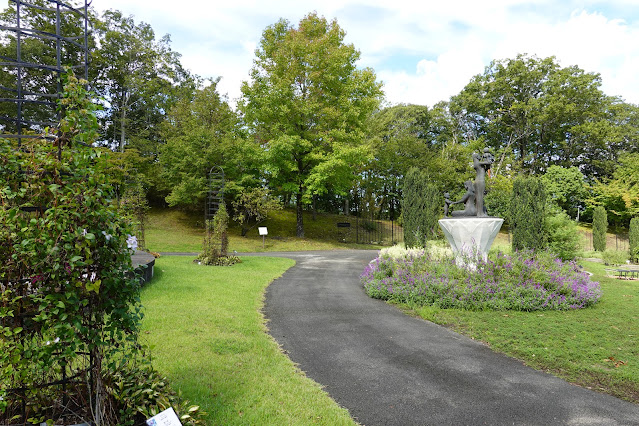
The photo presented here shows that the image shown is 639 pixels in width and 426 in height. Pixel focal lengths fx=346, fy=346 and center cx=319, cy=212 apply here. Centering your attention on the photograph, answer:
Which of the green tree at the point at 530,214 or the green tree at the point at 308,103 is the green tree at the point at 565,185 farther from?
the green tree at the point at 530,214

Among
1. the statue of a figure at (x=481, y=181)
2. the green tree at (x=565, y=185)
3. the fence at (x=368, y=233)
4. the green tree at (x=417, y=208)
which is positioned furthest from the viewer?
the green tree at (x=565, y=185)

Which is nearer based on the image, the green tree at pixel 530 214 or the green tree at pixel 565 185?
the green tree at pixel 530 214

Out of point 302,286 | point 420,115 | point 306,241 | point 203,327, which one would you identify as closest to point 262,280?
point 302,286

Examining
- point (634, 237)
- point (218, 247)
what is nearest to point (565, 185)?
point (634, 237)

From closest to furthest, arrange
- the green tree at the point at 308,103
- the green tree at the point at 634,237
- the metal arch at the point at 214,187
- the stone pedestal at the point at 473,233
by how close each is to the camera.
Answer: the stone pedestal at the point at 473,233, the metal arch at the point at 214,187, the green tree at the point at 634,237, the green tree at the point at 308,103

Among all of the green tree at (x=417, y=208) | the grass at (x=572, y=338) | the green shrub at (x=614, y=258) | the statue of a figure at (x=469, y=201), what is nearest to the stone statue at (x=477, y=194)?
the statue of a figure at (x=469, y=201)

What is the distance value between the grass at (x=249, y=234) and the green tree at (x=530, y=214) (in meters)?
11.5

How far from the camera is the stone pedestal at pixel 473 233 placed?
29.7 feet

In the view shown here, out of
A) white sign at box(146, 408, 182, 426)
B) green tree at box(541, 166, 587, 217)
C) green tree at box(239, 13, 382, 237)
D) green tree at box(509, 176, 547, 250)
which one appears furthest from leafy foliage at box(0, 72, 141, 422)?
green tree at box(541, 166, 587, 217)

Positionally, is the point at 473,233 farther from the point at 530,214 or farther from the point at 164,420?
the point at 164,420

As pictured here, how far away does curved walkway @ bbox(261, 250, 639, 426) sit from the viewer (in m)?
3.23

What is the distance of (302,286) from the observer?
9.40 m

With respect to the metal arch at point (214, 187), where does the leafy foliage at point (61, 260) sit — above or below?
below

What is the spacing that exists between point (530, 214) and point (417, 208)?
173 inches
